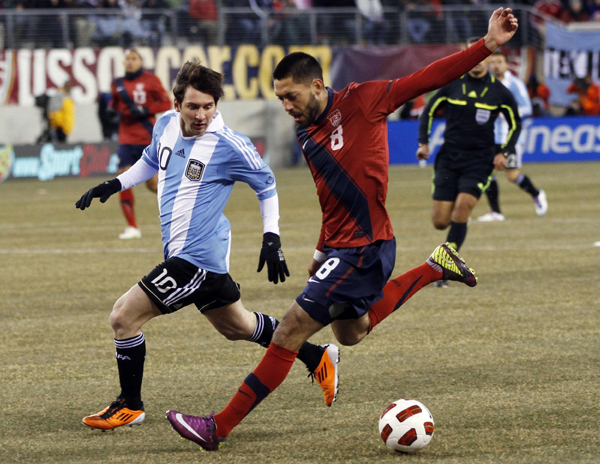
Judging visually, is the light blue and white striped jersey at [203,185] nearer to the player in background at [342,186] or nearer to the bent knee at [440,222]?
the player in background at [342,186]

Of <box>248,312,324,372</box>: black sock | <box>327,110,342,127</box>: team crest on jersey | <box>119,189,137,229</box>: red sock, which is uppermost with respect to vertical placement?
<box>327,110,342,127</box>: team crest on jersey

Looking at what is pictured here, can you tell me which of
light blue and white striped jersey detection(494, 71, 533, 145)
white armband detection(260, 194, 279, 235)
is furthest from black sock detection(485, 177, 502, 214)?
white armband detection(260, 194, 279, 235)

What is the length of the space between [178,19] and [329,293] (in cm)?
2225

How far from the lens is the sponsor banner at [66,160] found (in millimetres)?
22969

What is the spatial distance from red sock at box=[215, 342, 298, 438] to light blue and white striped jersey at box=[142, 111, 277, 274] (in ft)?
2.00

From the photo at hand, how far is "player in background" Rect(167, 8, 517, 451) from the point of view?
181 inches

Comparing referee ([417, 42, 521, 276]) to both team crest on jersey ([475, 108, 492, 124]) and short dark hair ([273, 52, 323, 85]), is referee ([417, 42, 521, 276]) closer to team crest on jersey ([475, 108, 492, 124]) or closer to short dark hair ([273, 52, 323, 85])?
team crest on jersey ([475, 108, 492, 124])

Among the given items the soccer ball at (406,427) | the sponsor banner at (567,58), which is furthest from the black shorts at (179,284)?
the sponsor banner at (567,58)

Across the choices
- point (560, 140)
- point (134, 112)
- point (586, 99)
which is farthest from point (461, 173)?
point (586, 99)

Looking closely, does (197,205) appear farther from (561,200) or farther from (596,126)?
(596,126)

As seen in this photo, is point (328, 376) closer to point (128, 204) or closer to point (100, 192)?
point (100, 192)

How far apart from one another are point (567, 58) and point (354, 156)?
24823 mm

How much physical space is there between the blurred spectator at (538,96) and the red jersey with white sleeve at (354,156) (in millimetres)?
23407

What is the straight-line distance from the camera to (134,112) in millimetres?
12711
